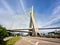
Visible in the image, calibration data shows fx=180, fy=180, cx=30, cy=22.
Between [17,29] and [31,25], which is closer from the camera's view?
[31,25]

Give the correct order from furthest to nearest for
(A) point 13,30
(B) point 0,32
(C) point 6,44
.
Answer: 1. (A) point 13,30
2. (B) point 0,32
3. (C) point 6,44

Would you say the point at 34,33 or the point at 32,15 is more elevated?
the point at 32,15

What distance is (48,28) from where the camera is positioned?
511ft

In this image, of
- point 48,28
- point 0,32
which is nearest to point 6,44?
point 0,32

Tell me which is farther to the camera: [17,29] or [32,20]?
[17,29]

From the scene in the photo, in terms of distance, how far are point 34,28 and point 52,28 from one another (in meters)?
31.8

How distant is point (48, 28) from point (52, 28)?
136 inches

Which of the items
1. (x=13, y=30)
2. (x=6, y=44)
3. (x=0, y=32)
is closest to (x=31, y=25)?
(x=13, y=30)

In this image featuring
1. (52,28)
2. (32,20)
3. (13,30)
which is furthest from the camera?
(13,30)

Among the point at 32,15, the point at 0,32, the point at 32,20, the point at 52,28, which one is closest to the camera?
the point at 0,32

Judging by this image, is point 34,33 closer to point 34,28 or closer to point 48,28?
point 34,28

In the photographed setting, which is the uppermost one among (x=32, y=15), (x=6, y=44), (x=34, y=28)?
(x=32, y=15)

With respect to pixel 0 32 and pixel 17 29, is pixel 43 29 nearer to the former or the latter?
pixel 17 29

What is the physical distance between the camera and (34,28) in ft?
421
